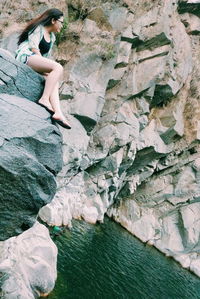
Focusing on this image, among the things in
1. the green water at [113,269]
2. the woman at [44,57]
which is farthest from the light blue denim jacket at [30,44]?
the green water at [113,269]

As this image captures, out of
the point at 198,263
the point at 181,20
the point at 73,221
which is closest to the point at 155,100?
the point at 181,20

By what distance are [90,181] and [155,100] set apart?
11.2m

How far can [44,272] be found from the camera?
1612 cm

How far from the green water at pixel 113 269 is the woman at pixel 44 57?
11.2m

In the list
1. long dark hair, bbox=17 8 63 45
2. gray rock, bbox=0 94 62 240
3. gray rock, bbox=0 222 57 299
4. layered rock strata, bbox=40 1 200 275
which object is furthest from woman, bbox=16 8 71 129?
layered rock strata, bbox=40 1 200 275

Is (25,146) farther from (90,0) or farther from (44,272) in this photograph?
(90,0)

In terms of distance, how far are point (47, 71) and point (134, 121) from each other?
89.1ft

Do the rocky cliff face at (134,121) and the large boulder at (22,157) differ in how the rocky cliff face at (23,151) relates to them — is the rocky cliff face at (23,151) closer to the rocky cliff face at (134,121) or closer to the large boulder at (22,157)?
the large boulder at (22,157)

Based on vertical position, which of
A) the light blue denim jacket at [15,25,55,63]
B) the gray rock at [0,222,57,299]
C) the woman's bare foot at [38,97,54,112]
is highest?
the light blue denim jacket at [15,25,55,63]

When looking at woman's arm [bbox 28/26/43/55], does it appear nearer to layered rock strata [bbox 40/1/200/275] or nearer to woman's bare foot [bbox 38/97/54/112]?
woman's bare foot [bbox 38/97/54/112]

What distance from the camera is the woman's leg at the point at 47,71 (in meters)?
8.38

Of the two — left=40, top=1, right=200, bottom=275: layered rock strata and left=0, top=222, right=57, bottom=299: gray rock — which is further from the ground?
left=40, top=1, right=200, bottom=275: layered rock strata

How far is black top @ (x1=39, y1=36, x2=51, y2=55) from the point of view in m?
8.84

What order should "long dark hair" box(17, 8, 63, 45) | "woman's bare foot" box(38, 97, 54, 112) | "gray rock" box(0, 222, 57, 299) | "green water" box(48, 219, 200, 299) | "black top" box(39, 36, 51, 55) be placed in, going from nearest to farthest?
"woman's bare foot" box(38, 97, 54, 112)
"long dark hair" box(17, 8, 63, 45)
"black top" box(39, 36, 51, 55)
"gray rock" box(0, 222, 57, 299)
"green water" box(48, 219, 200, 299)
